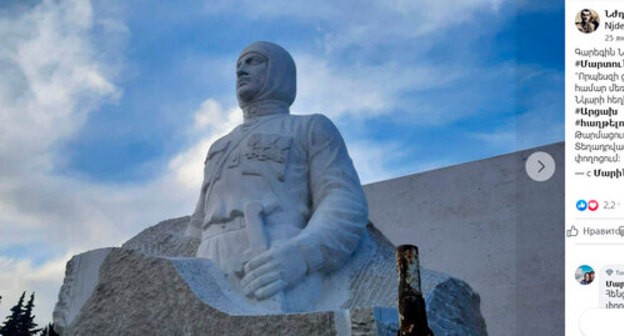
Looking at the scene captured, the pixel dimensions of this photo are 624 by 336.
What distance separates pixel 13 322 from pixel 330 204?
11.9 ft

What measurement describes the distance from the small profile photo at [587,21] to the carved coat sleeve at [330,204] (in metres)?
1.16

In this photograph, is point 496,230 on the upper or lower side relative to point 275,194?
upper

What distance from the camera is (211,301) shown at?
10.0ft

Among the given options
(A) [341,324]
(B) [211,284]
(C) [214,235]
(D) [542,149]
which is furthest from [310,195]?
(D) [542,149]

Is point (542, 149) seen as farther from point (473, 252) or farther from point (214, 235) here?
point (214, 235)

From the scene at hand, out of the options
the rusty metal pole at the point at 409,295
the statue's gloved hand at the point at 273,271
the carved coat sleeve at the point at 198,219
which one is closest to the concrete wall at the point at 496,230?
the carved coat sleeve at the point at 198,219

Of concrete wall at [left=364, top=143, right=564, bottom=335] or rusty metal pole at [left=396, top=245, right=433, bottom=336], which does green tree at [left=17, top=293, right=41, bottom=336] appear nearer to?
concrete wall at [left=364, top=143, right=564, bottom=335]

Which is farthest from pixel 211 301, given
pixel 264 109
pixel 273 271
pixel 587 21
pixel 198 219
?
pixel 587 21

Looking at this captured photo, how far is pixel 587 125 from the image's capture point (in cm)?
304

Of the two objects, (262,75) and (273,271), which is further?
(262,75)

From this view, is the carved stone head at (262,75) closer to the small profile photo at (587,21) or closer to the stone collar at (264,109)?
the stone collar at (264,109)

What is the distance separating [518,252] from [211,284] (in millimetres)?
3192

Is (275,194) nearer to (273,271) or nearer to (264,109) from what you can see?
(273,271)

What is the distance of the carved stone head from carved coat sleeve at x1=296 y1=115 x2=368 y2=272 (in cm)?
28
